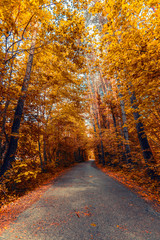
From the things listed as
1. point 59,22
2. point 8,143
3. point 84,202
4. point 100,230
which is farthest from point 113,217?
point 59,22

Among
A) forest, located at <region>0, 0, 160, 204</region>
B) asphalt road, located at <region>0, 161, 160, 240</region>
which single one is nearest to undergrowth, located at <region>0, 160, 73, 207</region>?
forest, located at <region>0, 0, 160, 204</region>

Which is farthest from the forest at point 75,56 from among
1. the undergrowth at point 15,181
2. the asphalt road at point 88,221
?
the asphalt road at point 88,221

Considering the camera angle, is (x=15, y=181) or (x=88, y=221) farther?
(x=15, y=181)

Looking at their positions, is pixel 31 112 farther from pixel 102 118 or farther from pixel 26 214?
pixel 102 118

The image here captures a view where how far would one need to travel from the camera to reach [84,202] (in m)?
3.62

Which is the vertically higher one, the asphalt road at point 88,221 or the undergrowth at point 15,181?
the undergrowth at point 15,181

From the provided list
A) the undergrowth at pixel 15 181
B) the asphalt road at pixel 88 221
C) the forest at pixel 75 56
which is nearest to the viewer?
the asphalt road at pixel 88 221

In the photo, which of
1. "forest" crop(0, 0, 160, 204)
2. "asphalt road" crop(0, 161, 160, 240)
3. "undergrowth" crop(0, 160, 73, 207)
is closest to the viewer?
"asphalt road" crop(0, 161, 160, 240)

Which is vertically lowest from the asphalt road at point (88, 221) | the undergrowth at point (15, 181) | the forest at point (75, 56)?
the asphalt road at point (88, 221)

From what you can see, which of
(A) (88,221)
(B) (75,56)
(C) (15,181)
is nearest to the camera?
(A) (88,221)

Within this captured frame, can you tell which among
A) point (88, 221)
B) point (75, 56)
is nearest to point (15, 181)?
point (88, 221)

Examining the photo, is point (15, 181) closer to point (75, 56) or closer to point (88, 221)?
point (88, 221)

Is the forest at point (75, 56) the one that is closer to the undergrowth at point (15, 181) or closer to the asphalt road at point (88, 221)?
the undergrowth at point (15, 181)

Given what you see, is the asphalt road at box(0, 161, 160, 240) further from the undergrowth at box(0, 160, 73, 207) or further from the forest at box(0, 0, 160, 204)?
the forest at box(0, 0, 160, 204)
